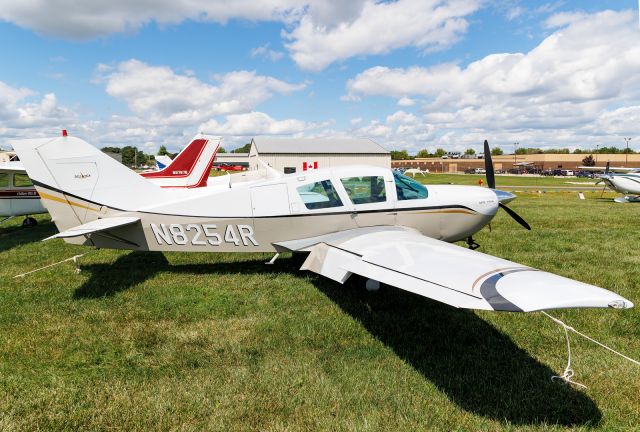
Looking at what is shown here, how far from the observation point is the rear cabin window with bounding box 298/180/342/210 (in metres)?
6.66

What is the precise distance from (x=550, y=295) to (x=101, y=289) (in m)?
6.31

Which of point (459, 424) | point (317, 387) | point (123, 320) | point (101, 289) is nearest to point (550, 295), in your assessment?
point (459, 424)

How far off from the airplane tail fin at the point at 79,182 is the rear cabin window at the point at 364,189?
3206 mm

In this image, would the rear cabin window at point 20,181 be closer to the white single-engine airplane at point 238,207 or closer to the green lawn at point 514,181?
the white single-engine airplane at point 238,207

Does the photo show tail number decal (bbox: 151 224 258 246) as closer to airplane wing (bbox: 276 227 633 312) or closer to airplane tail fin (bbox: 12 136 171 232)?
airplane tail fin (bbox: 12 136 171 232)

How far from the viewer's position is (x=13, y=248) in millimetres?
9914

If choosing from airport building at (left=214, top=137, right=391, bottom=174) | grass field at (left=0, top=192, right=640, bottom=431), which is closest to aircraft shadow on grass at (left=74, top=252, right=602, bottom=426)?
grass field at (left=0, top=192, right=640, bottom=431)

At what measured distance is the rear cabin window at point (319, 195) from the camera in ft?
21.9

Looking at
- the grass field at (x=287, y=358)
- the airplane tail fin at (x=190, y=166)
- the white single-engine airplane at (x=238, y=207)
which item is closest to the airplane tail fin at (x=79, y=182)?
the white single-engine airplane at (x=238, y=207)

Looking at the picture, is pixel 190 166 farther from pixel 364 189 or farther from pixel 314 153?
pixel 314 153

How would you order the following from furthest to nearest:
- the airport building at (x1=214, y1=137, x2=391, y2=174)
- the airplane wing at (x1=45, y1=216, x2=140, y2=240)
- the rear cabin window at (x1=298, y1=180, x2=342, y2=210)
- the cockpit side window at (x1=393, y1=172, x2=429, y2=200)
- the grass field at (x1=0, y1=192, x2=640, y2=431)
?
the airport building at (x1=214, y1=137, x2=391, y2=174), the cockpit side window at (x1=393, y1=172, x2=429, y2=200), the rear cabin window at (x1=298, y1=180, x2=342, y2=210), the airplane wing at (x1=45, y1=216, x2=140, y2=240), the grass field at (x1=0, y1=192, x2=640, y2=431)

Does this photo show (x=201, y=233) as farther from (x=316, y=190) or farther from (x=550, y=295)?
(x=550, y=295)

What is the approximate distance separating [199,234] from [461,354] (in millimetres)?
4408

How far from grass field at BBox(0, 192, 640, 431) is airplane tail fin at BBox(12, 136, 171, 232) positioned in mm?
1257
